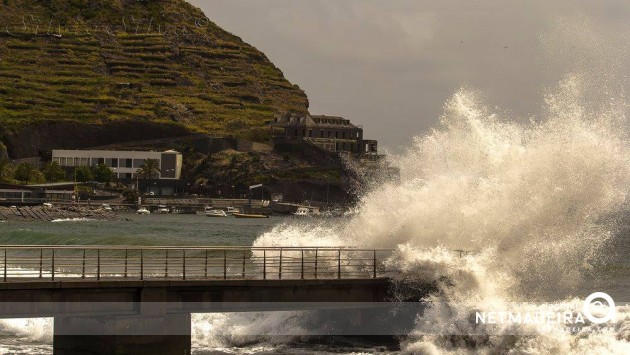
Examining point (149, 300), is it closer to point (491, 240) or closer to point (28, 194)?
point (491, 240)

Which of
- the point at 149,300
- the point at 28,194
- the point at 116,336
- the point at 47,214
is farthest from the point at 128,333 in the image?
the point at 28,194

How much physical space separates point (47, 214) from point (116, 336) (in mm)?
135541

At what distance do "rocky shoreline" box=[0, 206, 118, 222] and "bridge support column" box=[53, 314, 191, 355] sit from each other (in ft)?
416

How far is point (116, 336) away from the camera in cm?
3150

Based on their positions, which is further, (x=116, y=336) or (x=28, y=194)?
(x=28, y=194)

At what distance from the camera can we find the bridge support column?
103ft

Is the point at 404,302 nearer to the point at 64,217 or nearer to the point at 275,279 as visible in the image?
the point at 275,279

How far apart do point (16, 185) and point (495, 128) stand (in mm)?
167742

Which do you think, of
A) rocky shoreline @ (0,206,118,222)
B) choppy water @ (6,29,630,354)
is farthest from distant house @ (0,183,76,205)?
choppy water @ (6,29,630,354)

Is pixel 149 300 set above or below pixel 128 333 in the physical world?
above

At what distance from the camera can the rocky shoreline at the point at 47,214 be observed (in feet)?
523

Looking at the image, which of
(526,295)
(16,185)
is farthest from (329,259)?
(16,185)

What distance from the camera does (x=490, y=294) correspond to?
34.4 metres

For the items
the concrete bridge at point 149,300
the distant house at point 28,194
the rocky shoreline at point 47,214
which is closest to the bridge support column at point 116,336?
the concrete bridge at point 149,300
